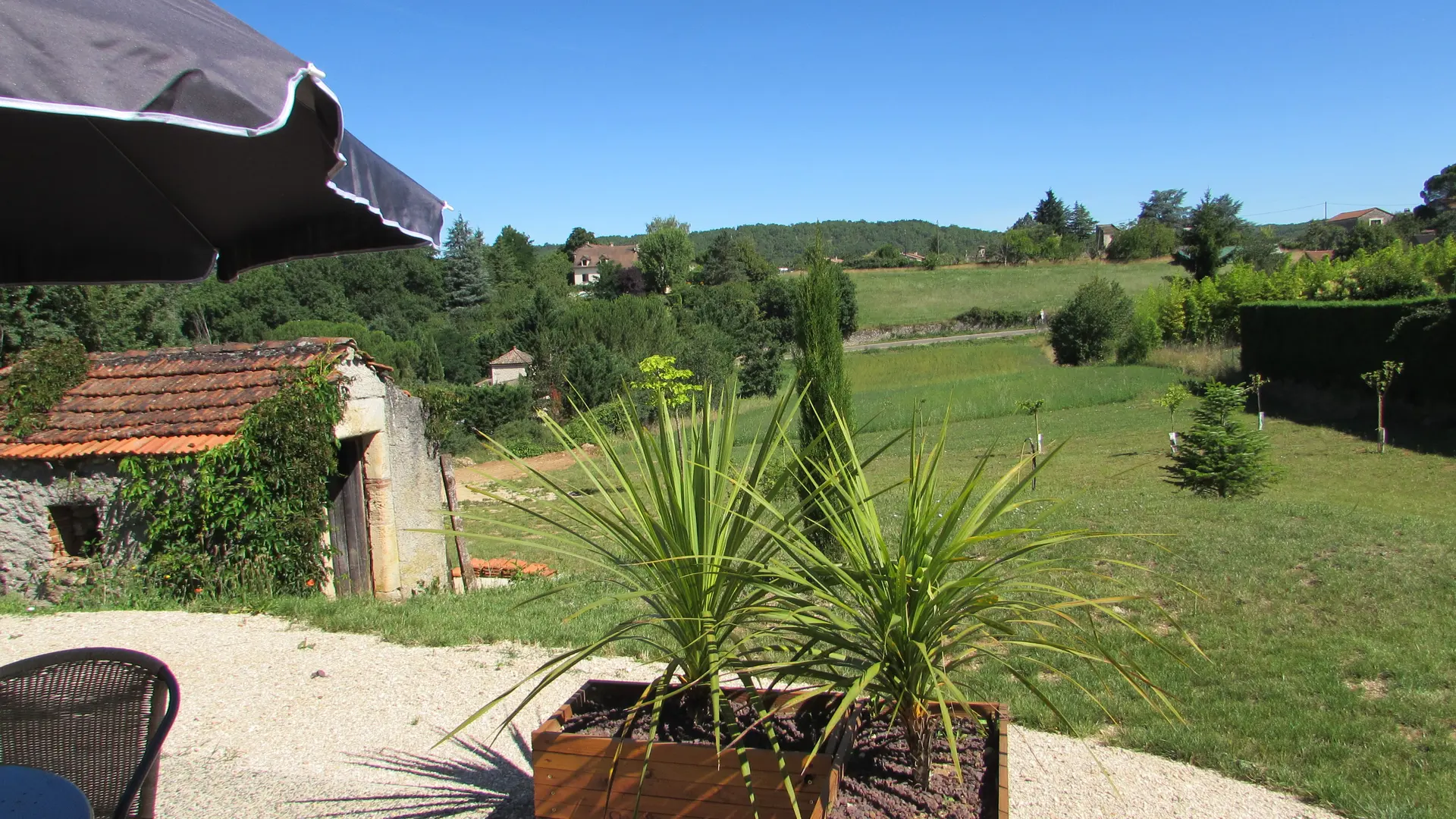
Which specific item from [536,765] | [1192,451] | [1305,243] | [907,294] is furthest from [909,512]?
[1305,243]

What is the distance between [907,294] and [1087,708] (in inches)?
2490

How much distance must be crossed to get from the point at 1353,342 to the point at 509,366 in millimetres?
30357

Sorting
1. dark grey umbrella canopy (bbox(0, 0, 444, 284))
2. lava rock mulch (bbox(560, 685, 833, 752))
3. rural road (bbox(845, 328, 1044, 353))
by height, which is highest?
dark grey umbrella canopy (bbox(0, 0, 444, 284))

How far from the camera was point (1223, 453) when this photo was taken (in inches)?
416

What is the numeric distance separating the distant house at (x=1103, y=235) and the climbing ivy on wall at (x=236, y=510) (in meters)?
86.1

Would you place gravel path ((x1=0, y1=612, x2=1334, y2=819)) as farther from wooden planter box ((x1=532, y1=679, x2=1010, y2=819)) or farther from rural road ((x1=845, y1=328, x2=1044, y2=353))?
rural road ((x1=845, y1=328, x2=1044, y2=353))

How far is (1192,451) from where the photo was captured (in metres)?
10.8

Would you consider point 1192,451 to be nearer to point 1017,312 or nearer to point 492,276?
point 1017,312

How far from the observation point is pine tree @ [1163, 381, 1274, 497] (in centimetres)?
1046

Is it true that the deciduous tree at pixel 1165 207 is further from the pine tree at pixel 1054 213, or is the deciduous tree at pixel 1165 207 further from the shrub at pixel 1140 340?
the shrub at pixel 1140 340

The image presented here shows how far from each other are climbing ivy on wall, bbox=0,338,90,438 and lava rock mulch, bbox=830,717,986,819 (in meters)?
7.66

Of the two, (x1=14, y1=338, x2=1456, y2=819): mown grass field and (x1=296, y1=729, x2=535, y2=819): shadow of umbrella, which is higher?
(x1=296, y1=729, x2=535, y2=819): shadow of umbrella

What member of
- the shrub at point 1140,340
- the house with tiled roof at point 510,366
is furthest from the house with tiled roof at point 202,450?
the shrub at point 1140,340

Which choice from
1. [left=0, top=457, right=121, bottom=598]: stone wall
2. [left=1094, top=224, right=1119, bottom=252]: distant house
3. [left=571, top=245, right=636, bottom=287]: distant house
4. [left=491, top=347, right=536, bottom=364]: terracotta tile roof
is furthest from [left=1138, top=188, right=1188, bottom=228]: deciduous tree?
[left=0, top=457, right=121, bottom=598]: stone wall
